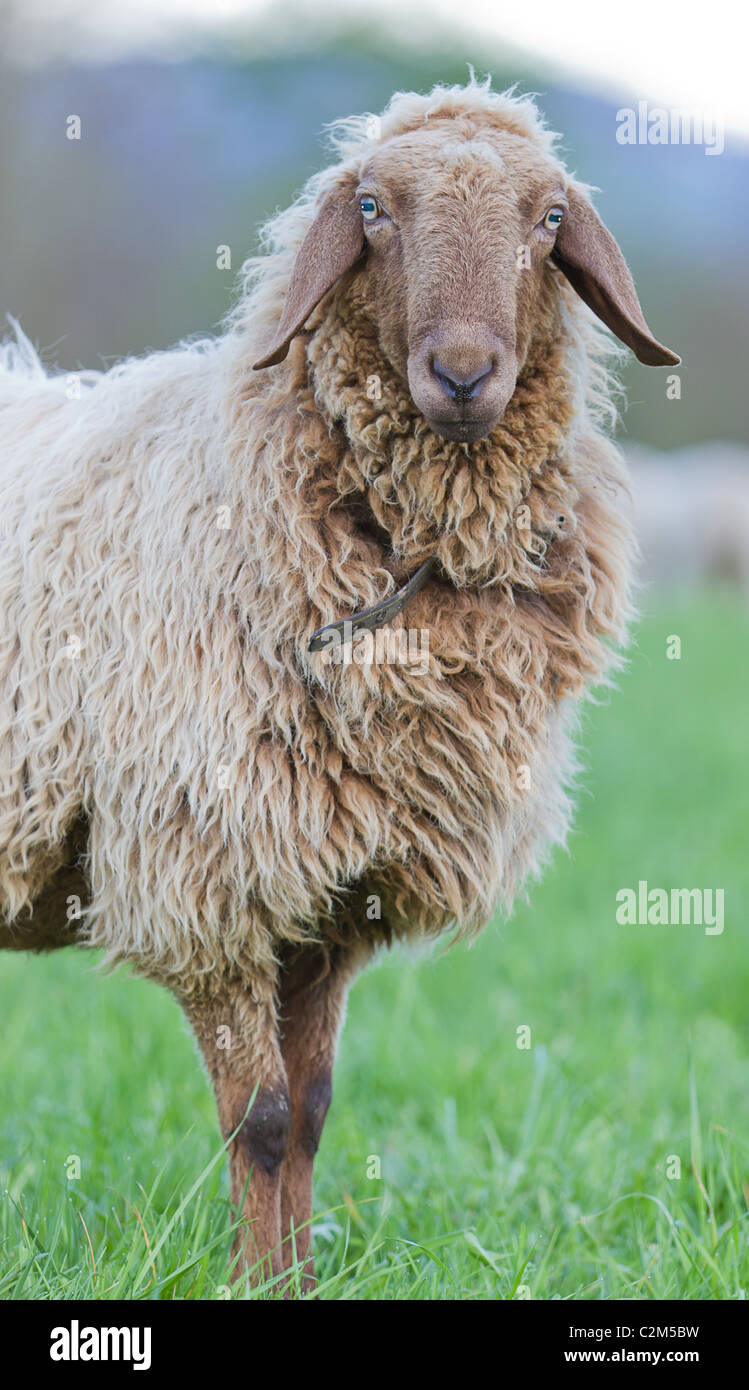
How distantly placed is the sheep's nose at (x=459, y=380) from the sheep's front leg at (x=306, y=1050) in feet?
4.11

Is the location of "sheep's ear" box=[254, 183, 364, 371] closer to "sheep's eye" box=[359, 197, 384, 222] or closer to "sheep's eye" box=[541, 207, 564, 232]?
"sheep's eye" box=[359, 197, 384, 222]

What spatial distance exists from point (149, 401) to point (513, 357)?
93 centimetres

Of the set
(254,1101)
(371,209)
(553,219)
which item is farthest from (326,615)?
(254,1101)

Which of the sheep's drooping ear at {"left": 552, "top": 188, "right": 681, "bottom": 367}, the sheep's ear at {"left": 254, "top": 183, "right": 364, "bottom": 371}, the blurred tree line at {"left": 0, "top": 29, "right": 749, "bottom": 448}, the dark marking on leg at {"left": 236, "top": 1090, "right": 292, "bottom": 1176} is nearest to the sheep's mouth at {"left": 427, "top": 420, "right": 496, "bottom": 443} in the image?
the sheep's ear at {"left": 254, "top": 183, "right": 364, "bottom": 371}

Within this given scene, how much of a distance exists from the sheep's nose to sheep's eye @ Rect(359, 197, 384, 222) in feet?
1.29

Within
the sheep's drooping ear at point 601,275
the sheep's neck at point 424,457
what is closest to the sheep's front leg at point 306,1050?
the sheep's neck at point 424,457

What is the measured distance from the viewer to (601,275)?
2.58 metres

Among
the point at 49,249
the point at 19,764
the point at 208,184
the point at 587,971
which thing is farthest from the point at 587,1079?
the point at 208,184

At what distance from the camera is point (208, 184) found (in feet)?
76.8

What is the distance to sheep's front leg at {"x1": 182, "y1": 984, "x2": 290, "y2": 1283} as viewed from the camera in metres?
2.64

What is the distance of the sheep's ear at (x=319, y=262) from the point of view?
2.45 metres

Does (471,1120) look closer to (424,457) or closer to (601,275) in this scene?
(424,457)

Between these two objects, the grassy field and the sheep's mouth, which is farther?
the grassy field

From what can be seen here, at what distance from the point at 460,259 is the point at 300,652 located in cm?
79
